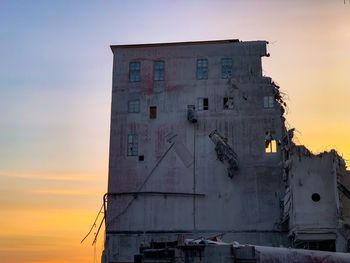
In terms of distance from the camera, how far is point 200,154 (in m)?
46.0

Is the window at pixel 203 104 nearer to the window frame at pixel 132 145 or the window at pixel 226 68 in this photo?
the window at pixel 226 68

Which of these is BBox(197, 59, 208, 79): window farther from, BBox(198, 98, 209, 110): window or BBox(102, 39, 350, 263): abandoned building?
BBox(198, 98, 209, 110): window

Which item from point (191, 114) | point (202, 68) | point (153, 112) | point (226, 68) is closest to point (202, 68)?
point (202, 68)

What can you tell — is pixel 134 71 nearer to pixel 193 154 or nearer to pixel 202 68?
pixel 202 68

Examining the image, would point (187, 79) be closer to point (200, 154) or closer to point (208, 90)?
point (208, 90)

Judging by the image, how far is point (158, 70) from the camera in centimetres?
4884

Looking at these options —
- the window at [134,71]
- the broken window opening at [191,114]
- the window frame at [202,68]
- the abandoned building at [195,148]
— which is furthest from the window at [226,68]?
the window at [134,71]

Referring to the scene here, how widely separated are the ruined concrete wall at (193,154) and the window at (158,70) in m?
0.44

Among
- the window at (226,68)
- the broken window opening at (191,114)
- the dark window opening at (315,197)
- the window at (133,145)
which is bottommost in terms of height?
the dark window opening at (315,197)

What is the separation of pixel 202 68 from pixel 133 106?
21.7 feet

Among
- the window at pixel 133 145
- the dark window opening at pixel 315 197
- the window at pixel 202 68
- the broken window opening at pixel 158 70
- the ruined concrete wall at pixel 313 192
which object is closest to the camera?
the ruined concrete wall at pixel 313 192

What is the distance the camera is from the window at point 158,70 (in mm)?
48625

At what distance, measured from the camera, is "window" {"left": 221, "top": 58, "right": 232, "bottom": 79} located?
4762 centimetres

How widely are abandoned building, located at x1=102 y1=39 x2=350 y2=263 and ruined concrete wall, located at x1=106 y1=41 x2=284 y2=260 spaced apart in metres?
0.08
